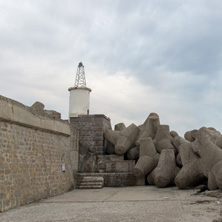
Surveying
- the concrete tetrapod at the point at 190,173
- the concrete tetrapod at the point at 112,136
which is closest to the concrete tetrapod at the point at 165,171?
the concrete tetrapod at the point at 190,173

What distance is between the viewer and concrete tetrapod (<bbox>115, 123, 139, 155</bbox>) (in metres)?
11.9

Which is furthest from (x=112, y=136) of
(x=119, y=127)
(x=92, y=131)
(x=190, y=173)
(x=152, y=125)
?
(x=190, y=173)

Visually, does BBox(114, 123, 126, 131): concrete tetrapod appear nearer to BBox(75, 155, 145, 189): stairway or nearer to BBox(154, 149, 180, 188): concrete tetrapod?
BBox(75, 155, 145, 189): stairway

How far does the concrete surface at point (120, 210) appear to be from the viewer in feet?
17.3

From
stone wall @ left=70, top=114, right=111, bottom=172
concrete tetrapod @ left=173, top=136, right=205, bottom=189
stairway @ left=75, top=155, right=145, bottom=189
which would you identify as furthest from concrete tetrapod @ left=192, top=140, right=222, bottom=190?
stone wall @ left=70, top=114, right=111, bottom=172

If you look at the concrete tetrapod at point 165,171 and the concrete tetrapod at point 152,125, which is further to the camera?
the concrete tetrapod at point 152,125

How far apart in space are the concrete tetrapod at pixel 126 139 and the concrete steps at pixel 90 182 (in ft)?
5.34

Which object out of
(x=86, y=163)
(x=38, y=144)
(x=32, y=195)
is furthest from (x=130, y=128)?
(x=32, y=195)

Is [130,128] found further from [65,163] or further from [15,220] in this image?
[15,220]

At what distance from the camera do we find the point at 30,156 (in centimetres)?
780

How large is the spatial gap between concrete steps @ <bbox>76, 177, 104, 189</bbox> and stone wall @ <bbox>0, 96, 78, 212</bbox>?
273 millimetres

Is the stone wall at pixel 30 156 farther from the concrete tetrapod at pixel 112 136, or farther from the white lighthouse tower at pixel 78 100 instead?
the white lighthouse tower at pixel 78 100

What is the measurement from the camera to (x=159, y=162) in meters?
9.93

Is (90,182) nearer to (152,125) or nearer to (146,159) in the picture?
(146,159)
